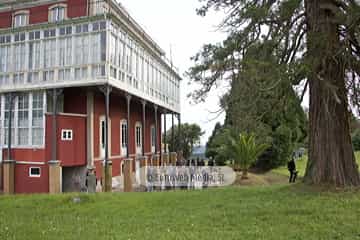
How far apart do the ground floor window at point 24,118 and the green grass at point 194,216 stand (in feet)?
27.1

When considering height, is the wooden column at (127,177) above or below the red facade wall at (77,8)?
below

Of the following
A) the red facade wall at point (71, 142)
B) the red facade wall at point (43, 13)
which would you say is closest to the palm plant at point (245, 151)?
the red facade wall at point (71, 142)

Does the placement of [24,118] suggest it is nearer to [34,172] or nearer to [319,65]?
[34,172]

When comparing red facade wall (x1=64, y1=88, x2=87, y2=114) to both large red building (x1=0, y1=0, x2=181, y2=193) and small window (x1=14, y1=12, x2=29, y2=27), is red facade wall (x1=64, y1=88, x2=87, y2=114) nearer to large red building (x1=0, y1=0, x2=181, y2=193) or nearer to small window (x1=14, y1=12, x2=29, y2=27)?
large red building (x1=0, y1=0, x2=181, y2=193)

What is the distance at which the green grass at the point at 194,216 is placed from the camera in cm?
588

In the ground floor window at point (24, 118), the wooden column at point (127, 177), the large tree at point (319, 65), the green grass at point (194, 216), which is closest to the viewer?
the green grass at point (194, 216)

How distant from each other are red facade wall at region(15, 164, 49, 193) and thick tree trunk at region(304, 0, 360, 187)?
542 inches

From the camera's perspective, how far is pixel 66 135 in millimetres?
18062

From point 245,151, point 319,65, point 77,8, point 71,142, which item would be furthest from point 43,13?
point 319,65

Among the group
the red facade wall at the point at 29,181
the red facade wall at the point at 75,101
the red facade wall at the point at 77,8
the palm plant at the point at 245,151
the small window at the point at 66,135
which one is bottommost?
the red facade wall at the point at 29,181

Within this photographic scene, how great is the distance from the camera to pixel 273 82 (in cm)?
738

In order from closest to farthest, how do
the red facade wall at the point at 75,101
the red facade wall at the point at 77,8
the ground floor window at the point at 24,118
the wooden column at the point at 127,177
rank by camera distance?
the ground floor window at the point at 24,118, the wooden column at the point at 127,177, the red facade wall at the point at 75,101, the red facade wall at the point at 77,8

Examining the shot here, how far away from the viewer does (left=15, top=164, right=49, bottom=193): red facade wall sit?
17578 mm

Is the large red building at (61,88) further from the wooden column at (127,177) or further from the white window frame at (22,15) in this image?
the white window frame at (22,15)
